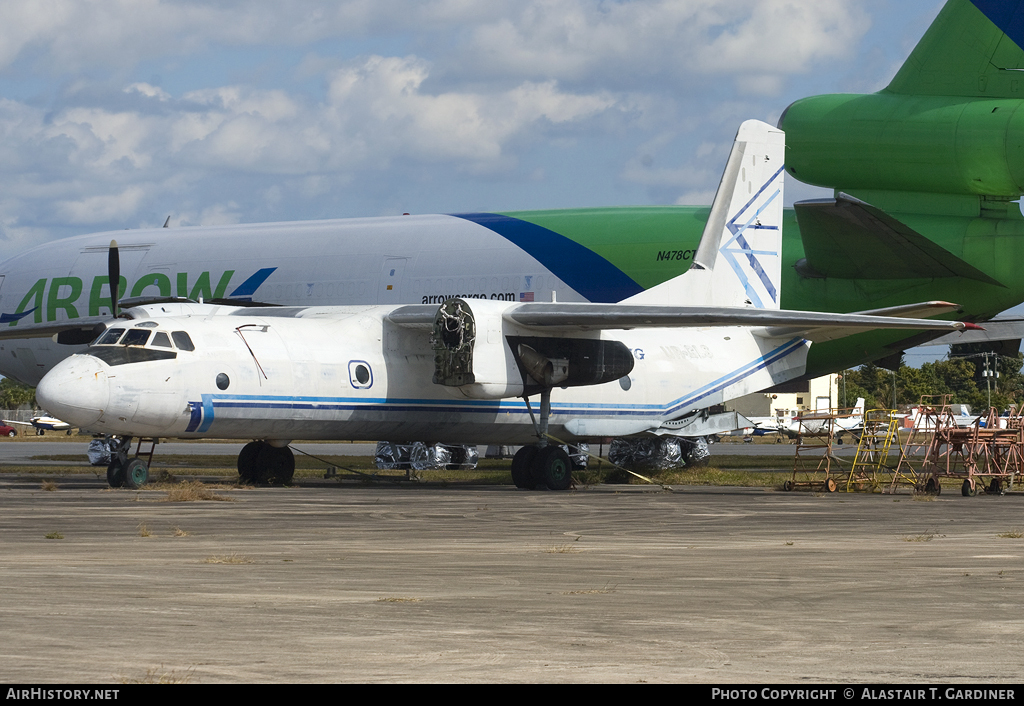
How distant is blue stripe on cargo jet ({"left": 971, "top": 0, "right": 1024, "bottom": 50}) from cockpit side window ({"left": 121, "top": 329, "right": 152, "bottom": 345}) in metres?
21.0

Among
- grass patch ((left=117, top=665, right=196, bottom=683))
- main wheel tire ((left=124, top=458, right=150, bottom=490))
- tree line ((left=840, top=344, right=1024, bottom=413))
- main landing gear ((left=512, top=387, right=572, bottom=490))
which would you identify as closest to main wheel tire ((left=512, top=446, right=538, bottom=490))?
main landing gear ((left=512, top=387, right=572, bottom=490))

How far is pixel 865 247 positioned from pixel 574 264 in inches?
291

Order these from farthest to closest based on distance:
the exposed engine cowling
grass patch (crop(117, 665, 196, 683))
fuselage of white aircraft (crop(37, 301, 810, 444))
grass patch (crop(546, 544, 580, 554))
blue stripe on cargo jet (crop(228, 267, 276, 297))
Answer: blue stripe on cargo jet (crop(228, 267, 276, 297)) < the exposed engine cowling < fuselage of white aircraft (crop(37, 301, 810, 444)) < grass patch (crop(546, 544, 580, 554)) < grass patch (crop(117, 665, 196, 683))

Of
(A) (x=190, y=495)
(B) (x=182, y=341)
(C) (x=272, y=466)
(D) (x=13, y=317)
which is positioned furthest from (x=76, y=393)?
(D) (x=13, y=317)

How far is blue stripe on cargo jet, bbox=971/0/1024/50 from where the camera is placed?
31.0 m

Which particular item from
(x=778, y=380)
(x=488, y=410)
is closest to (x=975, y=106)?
(x=778, y=380)

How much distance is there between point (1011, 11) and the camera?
31.0m

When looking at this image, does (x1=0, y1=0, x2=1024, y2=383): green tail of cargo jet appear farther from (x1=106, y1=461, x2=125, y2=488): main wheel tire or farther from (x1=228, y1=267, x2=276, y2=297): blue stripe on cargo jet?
(x1=106, y1=461, x2=125, y2=488): main wheel tire

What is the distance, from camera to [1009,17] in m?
31.1

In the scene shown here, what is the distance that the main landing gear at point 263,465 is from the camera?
27109 mm

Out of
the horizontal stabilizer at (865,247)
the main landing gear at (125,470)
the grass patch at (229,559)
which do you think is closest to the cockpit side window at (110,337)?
the main landing gear at (125,470)

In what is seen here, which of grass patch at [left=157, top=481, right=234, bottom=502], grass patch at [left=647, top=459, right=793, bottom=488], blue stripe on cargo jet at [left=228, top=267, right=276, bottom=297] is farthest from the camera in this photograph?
blue stripe on cargo jet at [left=228, top=267, right=276, bottom=297]

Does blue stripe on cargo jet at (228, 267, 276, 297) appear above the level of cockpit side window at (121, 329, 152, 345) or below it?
above

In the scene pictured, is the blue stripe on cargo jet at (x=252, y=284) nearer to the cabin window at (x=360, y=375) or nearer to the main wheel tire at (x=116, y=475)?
the cabin window at (x=360, y=375)
